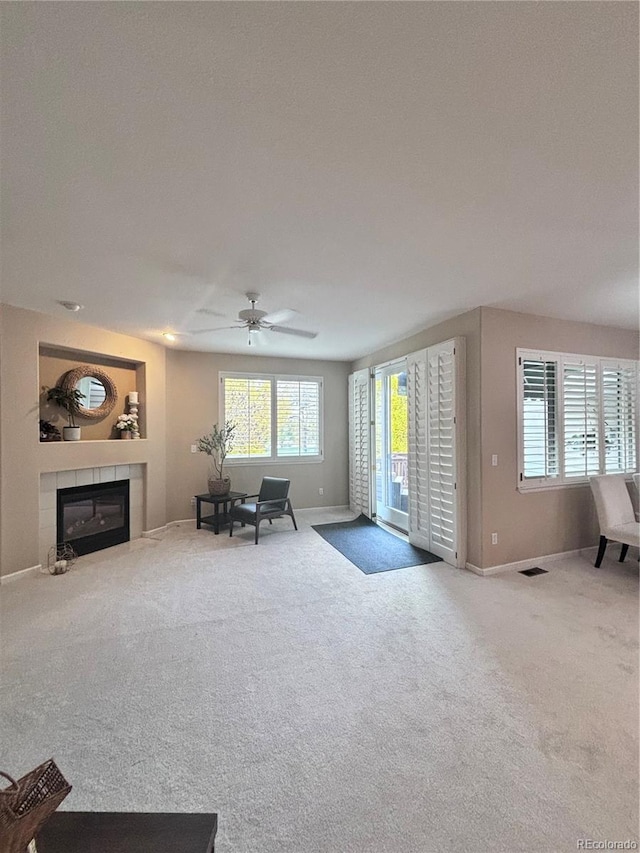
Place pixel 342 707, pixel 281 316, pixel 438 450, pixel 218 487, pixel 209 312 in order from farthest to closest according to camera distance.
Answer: pixel 218 487
pixel 438 450
pixel 281 316
pixel 209 312
pixel 342 707

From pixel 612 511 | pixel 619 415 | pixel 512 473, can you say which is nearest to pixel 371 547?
pixel 512 473

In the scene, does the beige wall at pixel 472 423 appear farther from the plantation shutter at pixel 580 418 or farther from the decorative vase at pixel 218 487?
the decorative vase at pixel 218 487

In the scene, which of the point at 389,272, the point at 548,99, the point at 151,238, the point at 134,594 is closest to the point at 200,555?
the point at 134,594

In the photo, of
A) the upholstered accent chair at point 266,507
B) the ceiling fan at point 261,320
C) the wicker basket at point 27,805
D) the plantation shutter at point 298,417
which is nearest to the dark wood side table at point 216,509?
the upholstered accent chair at point 266,507

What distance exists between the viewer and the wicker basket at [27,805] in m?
0.69

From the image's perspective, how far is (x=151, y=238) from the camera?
2184 millimetres

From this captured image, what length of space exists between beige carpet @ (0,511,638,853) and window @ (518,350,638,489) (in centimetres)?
120

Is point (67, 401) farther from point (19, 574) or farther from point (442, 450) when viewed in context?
point (442, 450)

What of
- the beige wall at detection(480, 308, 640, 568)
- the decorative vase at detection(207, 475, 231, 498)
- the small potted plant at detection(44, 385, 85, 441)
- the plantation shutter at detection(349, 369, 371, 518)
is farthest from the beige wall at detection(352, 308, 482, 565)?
the small potted plant at detection(44, 385, 85, 441)

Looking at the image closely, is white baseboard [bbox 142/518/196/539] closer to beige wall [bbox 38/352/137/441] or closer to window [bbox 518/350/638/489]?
beige wall [bbox 38/352/137/441]

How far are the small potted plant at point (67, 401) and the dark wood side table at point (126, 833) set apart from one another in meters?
3.88

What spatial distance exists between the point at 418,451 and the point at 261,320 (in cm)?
234

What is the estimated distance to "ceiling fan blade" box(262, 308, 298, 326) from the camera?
3548 millimetres

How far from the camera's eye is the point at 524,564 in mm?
3703
